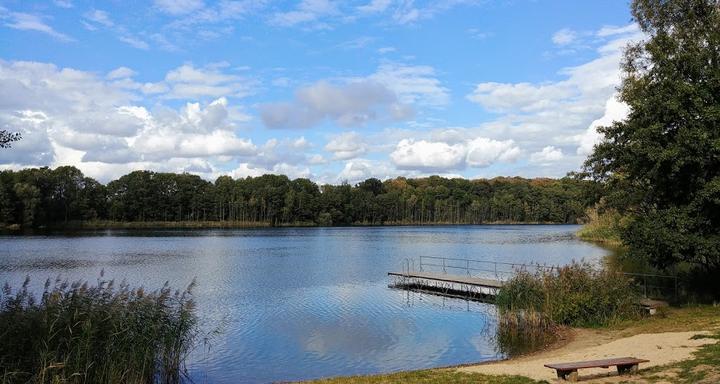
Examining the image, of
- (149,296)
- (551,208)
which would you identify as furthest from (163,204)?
(149,296)

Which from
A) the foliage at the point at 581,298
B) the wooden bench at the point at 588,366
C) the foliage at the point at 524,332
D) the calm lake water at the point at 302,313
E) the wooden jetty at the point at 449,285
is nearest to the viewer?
the wooden bench at the point at 588,366

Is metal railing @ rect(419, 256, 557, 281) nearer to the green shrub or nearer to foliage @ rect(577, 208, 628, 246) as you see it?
the green shrub

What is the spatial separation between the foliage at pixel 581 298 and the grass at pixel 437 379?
6.80 meters

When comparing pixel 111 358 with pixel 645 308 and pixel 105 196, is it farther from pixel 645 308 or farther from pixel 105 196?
pixel 105 196

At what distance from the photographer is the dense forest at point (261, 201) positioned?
113 meters

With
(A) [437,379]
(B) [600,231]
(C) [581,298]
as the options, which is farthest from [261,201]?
(A) [437,379]

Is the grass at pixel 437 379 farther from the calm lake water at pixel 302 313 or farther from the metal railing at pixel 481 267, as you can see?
the metal railing at pixel 481 267

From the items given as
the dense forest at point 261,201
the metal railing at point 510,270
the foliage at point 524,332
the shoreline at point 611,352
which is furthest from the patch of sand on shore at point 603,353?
the dense forest at point 261,201

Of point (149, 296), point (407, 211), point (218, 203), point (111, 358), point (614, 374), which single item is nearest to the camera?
point (614, 374)

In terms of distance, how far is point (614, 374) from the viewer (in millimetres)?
10633

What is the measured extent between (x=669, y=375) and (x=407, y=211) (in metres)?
164

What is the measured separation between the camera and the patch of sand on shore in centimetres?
1125

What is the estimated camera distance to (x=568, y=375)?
1041 centimetres

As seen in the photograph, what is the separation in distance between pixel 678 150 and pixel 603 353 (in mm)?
7145
